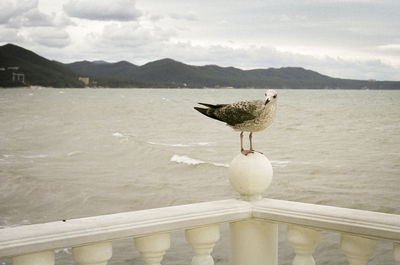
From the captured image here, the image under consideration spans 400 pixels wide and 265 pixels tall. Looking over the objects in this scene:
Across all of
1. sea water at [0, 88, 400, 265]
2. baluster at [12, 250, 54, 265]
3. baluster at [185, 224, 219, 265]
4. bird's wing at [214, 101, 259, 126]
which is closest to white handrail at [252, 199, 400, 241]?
baluster at [185, 224, 219, 265]

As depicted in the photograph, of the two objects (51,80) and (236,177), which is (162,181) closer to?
(236,177)

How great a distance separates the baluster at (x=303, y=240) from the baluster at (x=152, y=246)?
78cm

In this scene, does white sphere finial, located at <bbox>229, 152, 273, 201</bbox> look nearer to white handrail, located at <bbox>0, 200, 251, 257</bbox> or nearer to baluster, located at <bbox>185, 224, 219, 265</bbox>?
white handrail, located at <bbox>0, 200, 251, 257</bbox>

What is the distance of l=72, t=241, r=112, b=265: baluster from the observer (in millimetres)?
2521

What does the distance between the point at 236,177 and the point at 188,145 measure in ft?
82.0

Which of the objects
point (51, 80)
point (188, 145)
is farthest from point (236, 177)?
point (51, 80)

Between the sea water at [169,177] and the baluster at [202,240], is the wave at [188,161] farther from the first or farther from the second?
the baluster at [202,240]

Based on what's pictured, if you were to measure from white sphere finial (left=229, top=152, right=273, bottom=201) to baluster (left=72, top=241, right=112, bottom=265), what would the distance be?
3.08 feet

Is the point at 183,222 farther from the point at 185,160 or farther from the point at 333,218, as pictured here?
the point at 185,160

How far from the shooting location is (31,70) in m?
152

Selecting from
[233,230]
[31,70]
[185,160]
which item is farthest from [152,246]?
[31,70]

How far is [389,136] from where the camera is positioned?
109 ft

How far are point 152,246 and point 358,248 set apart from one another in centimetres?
116

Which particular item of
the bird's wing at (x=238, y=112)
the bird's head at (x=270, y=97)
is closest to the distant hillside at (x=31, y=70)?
the bird's wing at (x=238, y=112)
